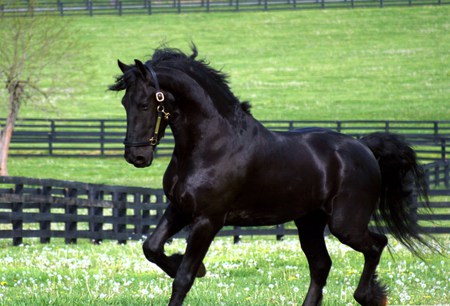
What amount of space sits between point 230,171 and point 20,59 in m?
32.8

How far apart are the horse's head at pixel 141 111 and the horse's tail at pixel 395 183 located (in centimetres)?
288

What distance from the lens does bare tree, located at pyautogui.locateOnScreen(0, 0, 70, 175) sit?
39.2 meters

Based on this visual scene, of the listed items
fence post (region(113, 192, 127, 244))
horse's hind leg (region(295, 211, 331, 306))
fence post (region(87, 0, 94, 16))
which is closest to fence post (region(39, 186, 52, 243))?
fence post (region(113, 192, 127, 244))

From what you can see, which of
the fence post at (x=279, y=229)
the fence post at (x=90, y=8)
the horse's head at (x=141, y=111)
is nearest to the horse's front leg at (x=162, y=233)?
the horse's head at (x=141, y=111)

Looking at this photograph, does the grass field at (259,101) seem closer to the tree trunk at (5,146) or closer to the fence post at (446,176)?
the tree trunk at (5,146)

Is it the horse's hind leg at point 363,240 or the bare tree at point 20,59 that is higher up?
the horse's hind leg at point 363,240

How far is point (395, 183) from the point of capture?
10398mm

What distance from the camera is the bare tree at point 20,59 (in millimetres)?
39188

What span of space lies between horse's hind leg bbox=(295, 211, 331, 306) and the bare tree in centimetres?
2990

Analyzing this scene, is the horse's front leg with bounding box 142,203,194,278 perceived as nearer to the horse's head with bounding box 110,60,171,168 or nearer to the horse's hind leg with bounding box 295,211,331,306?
the horse's head with bounding box 110,60,171,168

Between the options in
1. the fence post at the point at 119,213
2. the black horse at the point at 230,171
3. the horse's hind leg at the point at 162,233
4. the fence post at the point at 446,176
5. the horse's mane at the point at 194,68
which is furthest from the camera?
the fence post at the point at 446,176

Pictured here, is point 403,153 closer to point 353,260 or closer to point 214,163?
point 214,163

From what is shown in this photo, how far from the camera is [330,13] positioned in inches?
2928

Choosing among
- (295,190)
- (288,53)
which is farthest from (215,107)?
(288,53)
